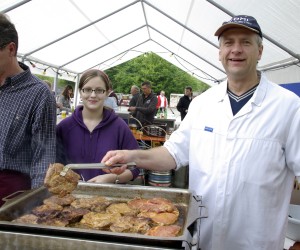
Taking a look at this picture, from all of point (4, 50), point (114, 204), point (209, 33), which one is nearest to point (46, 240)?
point (114, 204)

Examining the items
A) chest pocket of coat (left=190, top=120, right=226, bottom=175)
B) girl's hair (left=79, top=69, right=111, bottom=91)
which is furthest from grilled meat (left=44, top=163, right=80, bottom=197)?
girl's hair (left=79, top=69, right=111, bottom=91)

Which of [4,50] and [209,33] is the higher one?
[209,33]

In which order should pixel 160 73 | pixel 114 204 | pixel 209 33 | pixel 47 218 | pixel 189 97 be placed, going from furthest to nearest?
pixel 160 73 → pixel 189 97 → pixel 209 33 → pixel 114 204 → pixel 47 218

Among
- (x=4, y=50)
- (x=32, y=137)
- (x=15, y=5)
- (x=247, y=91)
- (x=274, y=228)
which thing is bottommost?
(x=274, y=228)

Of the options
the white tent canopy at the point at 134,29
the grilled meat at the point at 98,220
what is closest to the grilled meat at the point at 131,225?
the grilled meat at the point at 98,220

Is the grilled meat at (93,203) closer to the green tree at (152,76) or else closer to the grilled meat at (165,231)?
the grilled meat at (165,231)

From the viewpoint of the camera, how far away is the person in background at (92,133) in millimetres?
2611

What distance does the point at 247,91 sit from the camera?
6.95 feet

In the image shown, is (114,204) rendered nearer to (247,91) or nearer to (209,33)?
(247,91)

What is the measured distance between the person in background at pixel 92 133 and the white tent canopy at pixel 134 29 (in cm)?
359

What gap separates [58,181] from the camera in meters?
1.84

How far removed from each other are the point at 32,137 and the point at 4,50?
61 centimetres

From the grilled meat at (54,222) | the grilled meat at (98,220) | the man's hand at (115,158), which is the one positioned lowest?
the grilled meat at (98,220)

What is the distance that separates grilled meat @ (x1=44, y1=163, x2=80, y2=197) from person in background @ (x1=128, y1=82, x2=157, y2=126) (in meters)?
6.45
